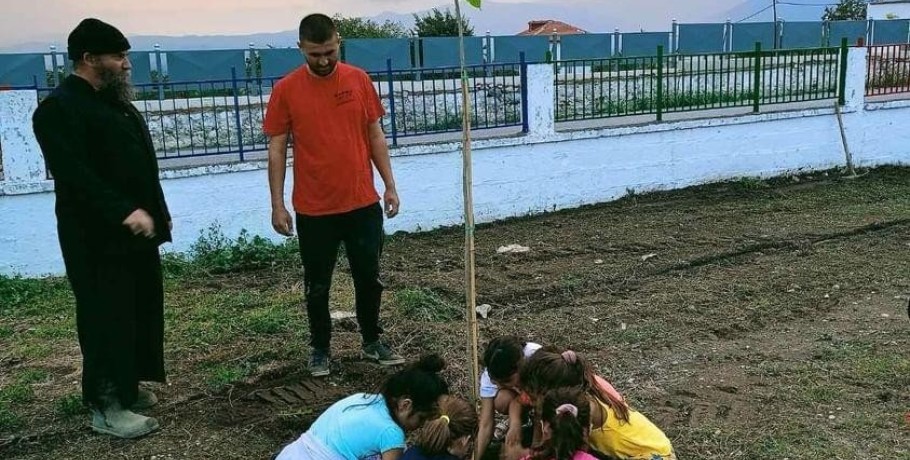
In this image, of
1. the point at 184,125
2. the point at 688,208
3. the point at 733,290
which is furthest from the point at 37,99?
the point at 688,208

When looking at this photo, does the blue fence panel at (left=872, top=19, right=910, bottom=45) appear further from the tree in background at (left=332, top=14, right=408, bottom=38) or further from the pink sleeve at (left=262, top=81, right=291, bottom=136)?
the pink sleeve at (left=262, top=81, right=291, bottom=136)

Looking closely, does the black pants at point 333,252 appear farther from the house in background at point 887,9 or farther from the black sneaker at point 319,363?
the house in background at point 887,9

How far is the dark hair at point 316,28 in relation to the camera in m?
3.74

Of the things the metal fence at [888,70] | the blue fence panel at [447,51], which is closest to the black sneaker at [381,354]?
the metal fence at [888,70]

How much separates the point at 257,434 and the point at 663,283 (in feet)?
11.3

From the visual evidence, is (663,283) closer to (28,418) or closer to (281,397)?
A: (281,397)

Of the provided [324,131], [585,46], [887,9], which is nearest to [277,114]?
[324,131]

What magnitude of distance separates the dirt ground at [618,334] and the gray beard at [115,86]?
1.51 metres

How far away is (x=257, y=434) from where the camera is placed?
12.1 ft

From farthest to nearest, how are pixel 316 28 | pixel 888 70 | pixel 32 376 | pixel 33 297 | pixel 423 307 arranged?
A: pixel 888 70 < pixel 33 297 < pixel 423 307 < pixel 32 376 < pixel 316 28

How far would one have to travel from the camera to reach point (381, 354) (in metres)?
4.40

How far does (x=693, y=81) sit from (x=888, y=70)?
3426 millimetres

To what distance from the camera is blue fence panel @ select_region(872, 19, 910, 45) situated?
24.7 m

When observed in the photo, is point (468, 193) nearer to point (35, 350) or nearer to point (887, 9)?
point (35, 350)
